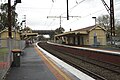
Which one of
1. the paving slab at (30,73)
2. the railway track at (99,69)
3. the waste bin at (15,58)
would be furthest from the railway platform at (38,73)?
the railway track at (99,69)

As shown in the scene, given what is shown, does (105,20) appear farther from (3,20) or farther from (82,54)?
(82,54)

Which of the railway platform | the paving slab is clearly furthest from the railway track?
the paving slab

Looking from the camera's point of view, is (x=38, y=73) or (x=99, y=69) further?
(x=99, y=69)

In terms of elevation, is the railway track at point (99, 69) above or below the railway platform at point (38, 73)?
below

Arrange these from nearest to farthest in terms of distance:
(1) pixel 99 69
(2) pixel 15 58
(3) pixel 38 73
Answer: (3) pixel 38 73, (2) pixel 15 58, (1) pixel 99 69

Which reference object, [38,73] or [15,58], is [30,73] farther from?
[15,58]

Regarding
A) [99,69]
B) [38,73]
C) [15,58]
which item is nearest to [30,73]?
[38,73]

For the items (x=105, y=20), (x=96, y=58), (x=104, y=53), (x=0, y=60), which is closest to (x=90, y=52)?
(x=96, y=58)

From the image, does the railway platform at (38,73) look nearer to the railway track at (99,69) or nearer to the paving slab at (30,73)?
the paving slab at (30,73)

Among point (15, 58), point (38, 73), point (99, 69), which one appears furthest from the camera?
point (99, 69)

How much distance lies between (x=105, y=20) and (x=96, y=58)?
3852 inches

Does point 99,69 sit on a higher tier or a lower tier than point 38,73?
lower

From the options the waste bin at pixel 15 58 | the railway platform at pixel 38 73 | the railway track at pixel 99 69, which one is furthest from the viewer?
the waste bin at pixel 15 58

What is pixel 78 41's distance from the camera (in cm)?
7744
